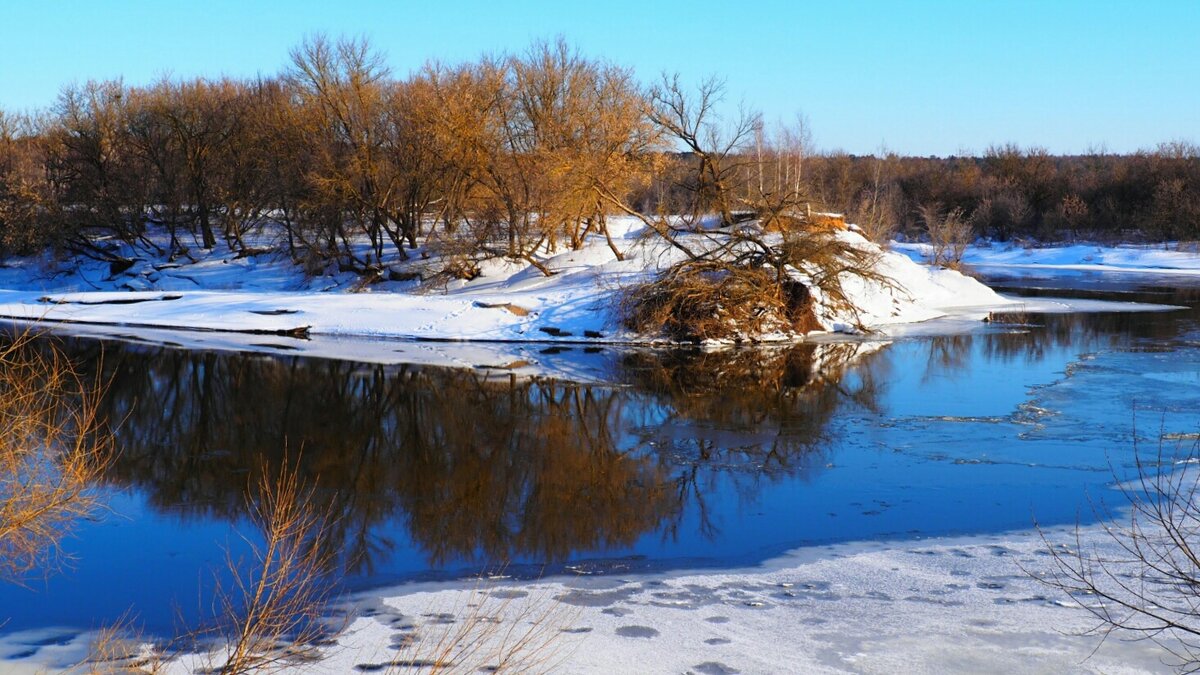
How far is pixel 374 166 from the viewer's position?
34344 mm

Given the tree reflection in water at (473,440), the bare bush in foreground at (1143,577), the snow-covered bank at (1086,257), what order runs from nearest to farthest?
the bare bush in foreground at (1143,577), the tree reflection in water at (473,440), the snow-covered bank at (1086,257)

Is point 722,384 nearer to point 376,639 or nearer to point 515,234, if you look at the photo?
point 376,639

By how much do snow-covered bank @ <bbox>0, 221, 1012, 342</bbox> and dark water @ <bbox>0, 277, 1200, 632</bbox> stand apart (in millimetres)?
4410

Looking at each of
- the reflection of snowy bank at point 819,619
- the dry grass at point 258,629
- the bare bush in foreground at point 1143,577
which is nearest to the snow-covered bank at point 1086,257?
the bare bush in foreground at point 1143,577

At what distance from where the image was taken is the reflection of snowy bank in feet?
20.6

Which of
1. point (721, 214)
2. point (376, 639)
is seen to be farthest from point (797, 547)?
point (721, 214)

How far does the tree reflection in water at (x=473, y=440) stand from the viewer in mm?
9680

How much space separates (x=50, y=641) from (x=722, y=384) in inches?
497

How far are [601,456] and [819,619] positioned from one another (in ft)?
18.3

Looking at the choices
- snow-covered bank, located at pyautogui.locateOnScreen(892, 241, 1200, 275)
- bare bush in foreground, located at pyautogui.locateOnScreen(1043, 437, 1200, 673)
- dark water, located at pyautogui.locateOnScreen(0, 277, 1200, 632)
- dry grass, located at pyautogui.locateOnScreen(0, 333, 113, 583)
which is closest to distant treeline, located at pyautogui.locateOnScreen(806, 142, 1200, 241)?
snow-covered bank, located at pyautogui.locateOnScreen(892, 241, 1200, 275)

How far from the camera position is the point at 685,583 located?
309 inches

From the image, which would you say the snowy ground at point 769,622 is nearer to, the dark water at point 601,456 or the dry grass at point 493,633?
the dry grass at point 493,633

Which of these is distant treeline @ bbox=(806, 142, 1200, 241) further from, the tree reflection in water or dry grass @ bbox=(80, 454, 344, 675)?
dry grass @ bbox=(80, 454, 344, 675)

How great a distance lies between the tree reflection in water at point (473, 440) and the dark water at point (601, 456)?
0.16 feet
